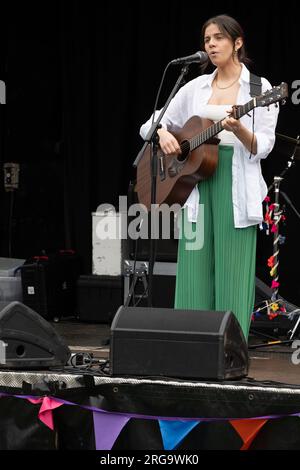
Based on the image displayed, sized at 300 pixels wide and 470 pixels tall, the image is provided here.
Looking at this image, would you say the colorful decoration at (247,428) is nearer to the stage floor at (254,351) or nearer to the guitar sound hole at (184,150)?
the stage floor at (254,351)

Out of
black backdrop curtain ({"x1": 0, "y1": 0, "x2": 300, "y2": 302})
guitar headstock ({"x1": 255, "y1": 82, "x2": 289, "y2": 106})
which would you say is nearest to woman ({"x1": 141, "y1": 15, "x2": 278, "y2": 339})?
guitar headstock ({"x1": 255, "y1": 82, "x2": 289, "y2": 106})

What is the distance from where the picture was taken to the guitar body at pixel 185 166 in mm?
3951

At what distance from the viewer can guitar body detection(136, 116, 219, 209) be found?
3.95 meters

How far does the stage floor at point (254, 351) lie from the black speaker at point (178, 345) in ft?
3.38

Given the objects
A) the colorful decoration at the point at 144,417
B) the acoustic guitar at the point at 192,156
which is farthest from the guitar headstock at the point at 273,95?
the colorful decoration at the point at 144,417

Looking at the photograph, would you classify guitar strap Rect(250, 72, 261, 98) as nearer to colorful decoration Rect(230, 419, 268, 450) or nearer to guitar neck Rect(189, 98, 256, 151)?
guitar neck Rect(189, 98, 256, 151)

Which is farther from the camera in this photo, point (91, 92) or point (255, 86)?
point (91, 92)

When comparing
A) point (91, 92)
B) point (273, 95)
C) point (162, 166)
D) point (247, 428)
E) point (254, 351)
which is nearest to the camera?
point (247, 428)

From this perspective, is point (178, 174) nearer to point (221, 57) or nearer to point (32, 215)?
point (221, 57)

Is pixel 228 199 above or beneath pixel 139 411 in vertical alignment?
above

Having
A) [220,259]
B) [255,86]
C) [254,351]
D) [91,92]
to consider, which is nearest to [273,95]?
[255,86]

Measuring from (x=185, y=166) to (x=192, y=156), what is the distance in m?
0.08

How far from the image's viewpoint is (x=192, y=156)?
4.08 metres

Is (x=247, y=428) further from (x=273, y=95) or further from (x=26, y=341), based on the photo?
(x=273, y=95)
